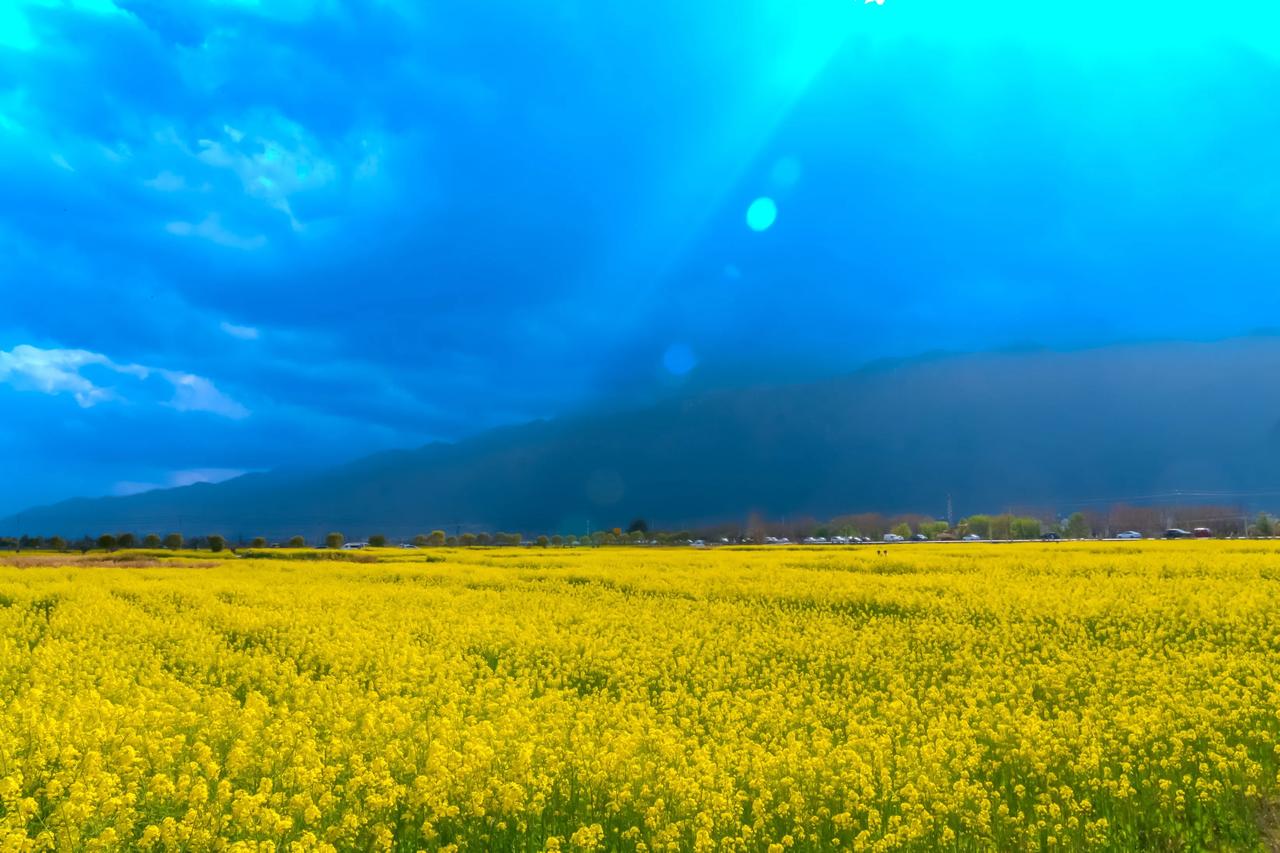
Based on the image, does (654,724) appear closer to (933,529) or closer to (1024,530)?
(1024,530)

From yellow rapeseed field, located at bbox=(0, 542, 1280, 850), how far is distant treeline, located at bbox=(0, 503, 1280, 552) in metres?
75.0

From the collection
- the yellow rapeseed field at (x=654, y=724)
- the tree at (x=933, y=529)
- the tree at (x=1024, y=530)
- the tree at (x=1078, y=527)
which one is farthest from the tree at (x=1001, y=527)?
the yellow rapeseed field at (x=654, y=724)

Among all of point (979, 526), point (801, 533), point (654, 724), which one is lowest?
point (654, 724)

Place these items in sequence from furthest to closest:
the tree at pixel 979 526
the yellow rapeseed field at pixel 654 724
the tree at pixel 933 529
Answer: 1. the tree at pixel 933 529
2. the tree at pixel 979 526
3. the yellow rapeseed field at pixel 654 724

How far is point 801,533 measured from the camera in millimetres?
159125

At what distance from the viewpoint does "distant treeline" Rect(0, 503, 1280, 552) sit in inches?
3590

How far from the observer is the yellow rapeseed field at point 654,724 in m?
7.18

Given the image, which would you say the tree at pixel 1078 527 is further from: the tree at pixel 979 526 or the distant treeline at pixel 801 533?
the tree at pixel 979 526

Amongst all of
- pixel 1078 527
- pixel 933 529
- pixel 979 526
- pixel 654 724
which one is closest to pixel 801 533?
pixel 933 529

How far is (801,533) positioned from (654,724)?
153975mm

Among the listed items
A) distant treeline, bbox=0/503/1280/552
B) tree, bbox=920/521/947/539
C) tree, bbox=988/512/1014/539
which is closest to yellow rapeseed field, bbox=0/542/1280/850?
distant treeline, bbox=0/503/1280/552

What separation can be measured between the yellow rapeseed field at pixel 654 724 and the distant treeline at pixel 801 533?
246ft

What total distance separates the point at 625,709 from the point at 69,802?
706cm

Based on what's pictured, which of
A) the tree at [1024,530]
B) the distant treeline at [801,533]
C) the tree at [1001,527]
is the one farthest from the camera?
the tree at [1001,527]
